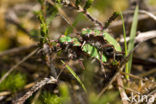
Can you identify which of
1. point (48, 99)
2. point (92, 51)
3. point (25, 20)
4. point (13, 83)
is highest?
point (25, 20)

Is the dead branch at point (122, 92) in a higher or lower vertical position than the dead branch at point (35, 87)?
lower

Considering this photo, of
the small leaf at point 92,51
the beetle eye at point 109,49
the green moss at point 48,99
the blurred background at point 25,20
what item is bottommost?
the green moss at point 48,99

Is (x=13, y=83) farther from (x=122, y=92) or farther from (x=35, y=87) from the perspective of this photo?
(x=122, y=92)

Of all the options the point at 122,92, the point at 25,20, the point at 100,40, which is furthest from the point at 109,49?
the point at 25,20

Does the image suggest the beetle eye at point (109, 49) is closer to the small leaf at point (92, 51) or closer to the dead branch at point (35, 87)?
the small leaf at point (92, 51)

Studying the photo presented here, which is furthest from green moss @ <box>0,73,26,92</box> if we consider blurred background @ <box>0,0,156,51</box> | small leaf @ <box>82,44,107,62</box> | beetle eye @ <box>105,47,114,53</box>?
beetle eye @ <box>105,47,114,53</box>

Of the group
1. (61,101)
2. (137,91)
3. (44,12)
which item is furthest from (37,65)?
(137,91)

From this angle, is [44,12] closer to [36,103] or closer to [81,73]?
[81,73]

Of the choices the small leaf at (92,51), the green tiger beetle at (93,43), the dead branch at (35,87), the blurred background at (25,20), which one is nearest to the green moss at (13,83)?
the dead branch at (35,87)

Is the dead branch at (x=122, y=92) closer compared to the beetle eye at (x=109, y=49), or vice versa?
the dead branch at (x=122, y=92)
